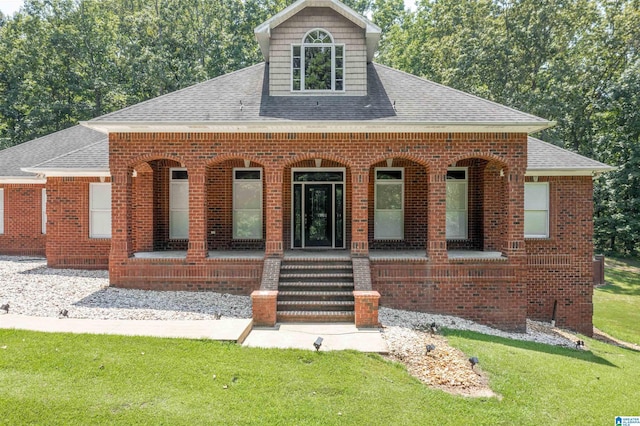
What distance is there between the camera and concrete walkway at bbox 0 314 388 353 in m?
6.50

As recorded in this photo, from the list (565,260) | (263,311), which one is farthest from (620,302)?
(263,311)

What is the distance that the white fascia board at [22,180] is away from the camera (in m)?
14.7

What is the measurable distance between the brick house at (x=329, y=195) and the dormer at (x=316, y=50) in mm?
41

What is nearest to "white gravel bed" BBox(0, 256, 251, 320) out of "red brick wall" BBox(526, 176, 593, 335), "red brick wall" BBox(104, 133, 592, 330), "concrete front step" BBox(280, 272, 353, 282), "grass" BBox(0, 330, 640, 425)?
"red brick wall" BBox(104, 133, 592, 330)

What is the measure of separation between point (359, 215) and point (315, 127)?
242cm

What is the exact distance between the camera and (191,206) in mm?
9859

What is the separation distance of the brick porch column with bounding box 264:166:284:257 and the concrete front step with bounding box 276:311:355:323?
6.16 feet

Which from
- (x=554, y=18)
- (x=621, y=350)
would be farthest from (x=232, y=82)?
(x=554, y=18)

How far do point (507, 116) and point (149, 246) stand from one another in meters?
10.4

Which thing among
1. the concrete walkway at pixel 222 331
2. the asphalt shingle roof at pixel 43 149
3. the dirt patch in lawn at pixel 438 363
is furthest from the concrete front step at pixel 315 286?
the asphalt shingle roof at pixel 43 149

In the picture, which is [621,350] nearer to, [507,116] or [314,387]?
[507,116]

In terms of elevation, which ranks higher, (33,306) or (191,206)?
(191,206)

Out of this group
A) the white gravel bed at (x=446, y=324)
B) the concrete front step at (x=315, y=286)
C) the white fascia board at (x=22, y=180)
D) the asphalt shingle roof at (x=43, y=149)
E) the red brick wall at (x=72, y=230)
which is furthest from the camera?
the asphalt shingle roof at (x=43, y=149)

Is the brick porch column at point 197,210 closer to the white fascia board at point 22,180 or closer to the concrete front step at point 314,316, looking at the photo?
the concrete front step at point 314,316
